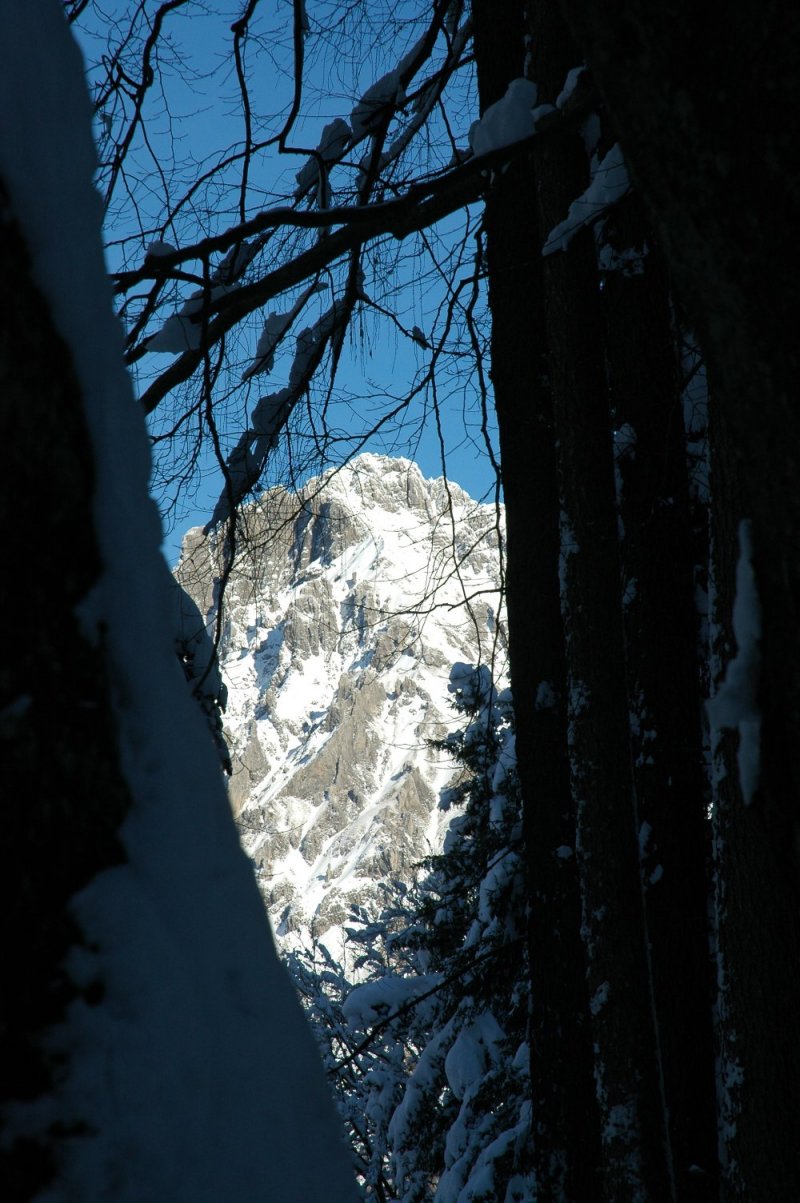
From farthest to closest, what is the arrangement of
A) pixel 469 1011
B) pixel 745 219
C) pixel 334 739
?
pixel 334 739
pixel 469 1011
pixel 745 219

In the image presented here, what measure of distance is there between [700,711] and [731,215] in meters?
2.26

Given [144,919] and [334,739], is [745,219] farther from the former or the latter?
[334,739]

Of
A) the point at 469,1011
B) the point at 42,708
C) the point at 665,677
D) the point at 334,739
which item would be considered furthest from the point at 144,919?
the point at 334,739

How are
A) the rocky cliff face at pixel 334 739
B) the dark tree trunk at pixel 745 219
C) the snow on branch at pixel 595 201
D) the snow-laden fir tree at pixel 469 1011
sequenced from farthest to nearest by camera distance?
the rocky cliff face at pixel 334 739, the snow-laden fir tree at pixel 469 1011, the snow on branch at pixel 595 201, the dark tree trunk at pixel 745 219

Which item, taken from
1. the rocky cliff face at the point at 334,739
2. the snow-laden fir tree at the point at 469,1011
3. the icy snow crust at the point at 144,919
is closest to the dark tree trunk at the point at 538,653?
the snow-laden fir tree at the point at 469,1011

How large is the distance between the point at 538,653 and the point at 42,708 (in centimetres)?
262

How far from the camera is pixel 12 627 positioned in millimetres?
499

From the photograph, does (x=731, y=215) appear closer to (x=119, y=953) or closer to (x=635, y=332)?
(x=119, y=953)

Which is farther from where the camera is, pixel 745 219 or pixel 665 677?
pixel 665 677

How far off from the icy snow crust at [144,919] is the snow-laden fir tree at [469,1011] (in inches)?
101

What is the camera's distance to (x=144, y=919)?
53 centimetres

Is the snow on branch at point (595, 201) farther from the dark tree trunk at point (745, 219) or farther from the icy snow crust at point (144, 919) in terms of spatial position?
the icy snow crust at point (144, 919)

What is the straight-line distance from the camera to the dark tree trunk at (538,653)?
2684mm

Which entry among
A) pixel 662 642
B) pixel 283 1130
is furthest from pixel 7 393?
pixel 662 642
